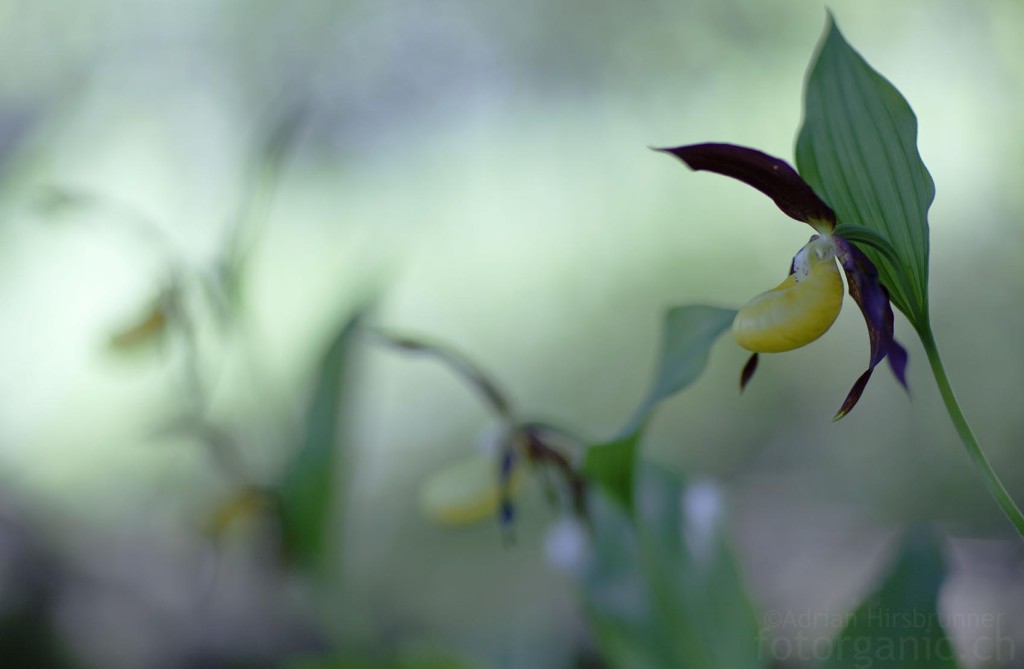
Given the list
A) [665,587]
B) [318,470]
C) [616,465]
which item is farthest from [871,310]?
[318,470]

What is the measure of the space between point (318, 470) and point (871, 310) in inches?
25.8

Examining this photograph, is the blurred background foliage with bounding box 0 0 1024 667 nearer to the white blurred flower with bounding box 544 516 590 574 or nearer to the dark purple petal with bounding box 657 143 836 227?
the white blurred flower with bounding box 544 516 590 574

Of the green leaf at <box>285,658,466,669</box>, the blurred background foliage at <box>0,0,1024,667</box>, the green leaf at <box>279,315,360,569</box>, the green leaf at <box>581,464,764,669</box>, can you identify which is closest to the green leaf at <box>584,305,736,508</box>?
the green leaf at <box>581,464,764,669</box>

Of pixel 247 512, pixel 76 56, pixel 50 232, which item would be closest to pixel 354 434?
pixel 247 512

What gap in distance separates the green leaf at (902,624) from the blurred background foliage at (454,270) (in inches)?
44.5

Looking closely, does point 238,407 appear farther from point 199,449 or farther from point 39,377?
point 39,377

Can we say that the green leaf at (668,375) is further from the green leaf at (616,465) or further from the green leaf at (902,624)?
the green leaf at (902,624)

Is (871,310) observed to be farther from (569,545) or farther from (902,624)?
(569,545)

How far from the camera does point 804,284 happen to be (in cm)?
39

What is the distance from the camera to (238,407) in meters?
2.23

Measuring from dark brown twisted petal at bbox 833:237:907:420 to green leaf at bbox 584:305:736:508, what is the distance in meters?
0.06

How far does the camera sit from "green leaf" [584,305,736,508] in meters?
0.41

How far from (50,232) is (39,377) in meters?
0.42

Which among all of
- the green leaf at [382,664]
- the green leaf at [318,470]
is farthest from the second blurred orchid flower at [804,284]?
the green leaf at [382,664]
